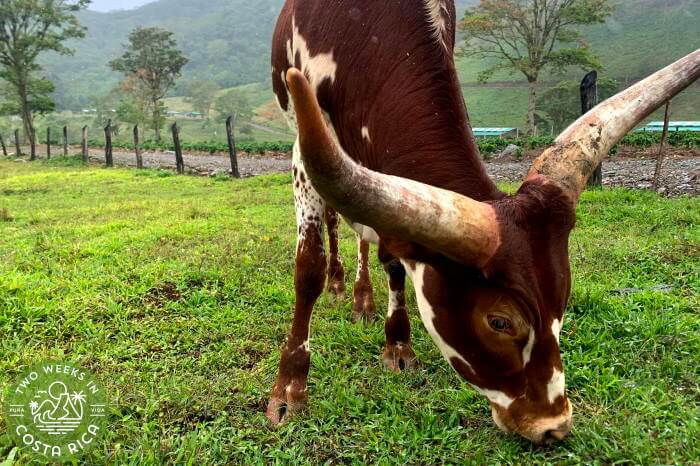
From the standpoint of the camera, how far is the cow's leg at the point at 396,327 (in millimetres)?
3310

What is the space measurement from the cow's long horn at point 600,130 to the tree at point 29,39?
125 feet

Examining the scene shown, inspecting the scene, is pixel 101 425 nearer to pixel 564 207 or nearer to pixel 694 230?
pixel 564 207

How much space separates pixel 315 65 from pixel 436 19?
732 mm

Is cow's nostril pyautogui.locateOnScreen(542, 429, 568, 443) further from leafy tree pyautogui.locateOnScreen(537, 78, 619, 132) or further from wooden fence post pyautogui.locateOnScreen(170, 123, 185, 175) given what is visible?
leafy tree pyautogui.locateOnScreen(537, 78, 619, 132)

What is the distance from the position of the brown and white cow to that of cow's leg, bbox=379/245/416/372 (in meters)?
0.51

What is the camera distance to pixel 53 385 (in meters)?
2.90

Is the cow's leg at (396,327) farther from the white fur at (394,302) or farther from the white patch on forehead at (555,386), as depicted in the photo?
the white patch on forehead at (555,386)

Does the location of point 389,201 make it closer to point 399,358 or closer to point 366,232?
point 366,232

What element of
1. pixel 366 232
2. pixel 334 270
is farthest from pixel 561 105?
pixel 366 232

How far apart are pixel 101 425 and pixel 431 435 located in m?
1.71

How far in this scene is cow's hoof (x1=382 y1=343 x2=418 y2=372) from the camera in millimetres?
3291

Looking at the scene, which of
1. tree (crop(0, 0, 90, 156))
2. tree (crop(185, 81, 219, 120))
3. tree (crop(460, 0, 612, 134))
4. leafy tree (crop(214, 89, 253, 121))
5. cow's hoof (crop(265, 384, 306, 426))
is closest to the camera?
cow's hoof (crop(265, 384, 306, 426))

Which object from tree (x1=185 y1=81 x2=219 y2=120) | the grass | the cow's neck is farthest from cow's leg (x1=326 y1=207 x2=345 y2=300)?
tree (x1=185 y1=81 x2=219 y2=120)

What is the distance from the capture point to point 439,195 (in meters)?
1.80
